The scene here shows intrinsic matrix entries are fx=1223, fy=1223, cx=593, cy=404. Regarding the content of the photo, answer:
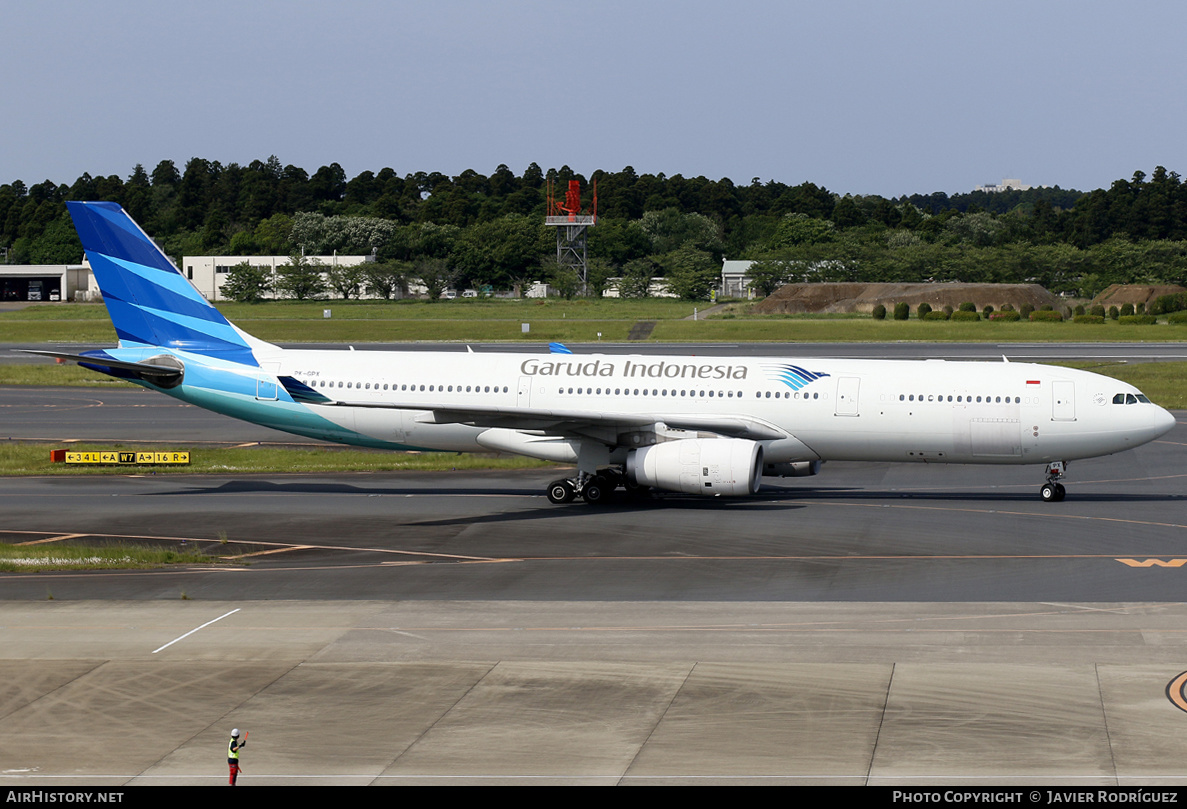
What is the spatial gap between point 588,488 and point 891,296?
119 m

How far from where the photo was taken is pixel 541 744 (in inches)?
661

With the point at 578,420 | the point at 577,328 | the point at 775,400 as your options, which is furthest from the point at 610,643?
the point at 577,328

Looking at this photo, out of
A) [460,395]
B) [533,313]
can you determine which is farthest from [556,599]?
[533,313]

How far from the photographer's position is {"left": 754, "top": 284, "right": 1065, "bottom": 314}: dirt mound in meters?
144

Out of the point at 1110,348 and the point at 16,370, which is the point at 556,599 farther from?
the point at 1110,348

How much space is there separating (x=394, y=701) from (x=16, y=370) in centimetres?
7082

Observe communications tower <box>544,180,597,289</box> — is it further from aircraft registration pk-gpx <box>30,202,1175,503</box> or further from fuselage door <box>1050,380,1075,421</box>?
fuselage door <box>1050,380,1075,421</box>

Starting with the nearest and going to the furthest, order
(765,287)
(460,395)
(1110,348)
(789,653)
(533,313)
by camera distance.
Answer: (789,653)
(460,395)
(1110,348)
(533,313)
(765,287)

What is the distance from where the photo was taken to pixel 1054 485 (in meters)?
36.9

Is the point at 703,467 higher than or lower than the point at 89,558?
higher

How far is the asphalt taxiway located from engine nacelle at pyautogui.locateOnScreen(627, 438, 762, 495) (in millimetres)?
1002

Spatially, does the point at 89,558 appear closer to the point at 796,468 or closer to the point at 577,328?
the point at 796,468

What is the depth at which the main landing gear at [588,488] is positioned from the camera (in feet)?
123

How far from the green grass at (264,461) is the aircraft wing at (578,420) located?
24.7 feet
